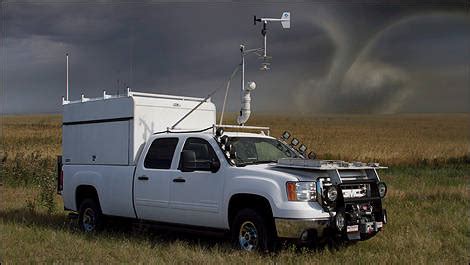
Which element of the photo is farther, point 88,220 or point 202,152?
point 88,220

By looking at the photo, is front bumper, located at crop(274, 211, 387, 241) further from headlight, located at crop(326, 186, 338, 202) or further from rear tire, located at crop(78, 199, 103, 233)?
rear tire, located at crop(78, 199, 103, 233)

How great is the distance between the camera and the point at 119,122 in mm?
10555

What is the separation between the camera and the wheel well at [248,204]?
8078 mm

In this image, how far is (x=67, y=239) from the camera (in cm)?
968

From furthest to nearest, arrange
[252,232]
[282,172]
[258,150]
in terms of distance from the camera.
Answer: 1. [258,150]
2. [252,232]
3. [282,172]

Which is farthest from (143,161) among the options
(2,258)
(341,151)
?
(341,151)

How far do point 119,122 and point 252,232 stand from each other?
3.57 meters

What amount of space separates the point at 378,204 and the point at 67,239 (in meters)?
4.86

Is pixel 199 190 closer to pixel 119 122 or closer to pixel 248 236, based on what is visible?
pixel 248 236

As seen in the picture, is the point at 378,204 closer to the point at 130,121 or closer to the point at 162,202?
the point at 162,202

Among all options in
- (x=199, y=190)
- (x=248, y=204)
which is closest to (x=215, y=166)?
(x=199, y=190)

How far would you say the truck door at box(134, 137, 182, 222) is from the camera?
9445mm

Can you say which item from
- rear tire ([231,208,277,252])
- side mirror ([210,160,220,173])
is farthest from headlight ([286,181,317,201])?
side mirror ([210,160,220,173])

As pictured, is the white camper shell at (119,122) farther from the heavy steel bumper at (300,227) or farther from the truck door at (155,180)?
the heavy steel bumper at (300,227)
